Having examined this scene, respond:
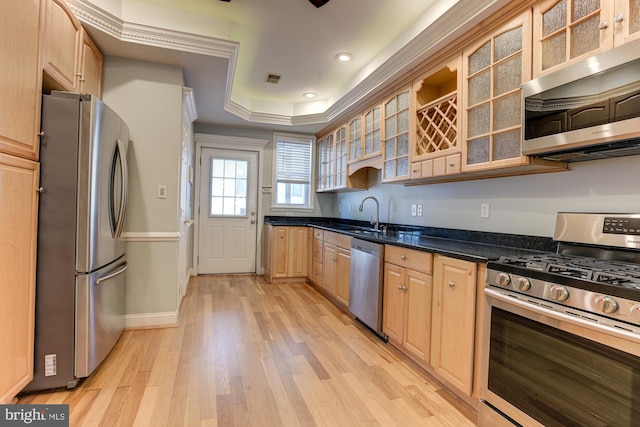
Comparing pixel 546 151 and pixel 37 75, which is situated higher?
pixel 37 75

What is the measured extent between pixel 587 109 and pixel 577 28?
0.46 metres

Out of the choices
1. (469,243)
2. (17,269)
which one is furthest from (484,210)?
(17,269)

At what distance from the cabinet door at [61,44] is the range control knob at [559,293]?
9.41 feet

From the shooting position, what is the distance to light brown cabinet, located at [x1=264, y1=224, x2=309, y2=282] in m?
4.69

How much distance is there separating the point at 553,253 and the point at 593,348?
2.72ft

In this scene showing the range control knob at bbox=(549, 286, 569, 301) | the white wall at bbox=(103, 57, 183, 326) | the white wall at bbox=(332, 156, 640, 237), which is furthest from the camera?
the white wall at bbox=(103, 57, 183, 326)

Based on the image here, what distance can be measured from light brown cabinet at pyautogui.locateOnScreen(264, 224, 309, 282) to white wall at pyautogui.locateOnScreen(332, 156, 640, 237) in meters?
1.76

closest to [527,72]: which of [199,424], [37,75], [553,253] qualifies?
[553,253]

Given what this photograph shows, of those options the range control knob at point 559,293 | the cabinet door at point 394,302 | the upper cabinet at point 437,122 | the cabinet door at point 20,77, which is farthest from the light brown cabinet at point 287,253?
the range control knob at point 559,293

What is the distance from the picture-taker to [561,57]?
67.2 inches

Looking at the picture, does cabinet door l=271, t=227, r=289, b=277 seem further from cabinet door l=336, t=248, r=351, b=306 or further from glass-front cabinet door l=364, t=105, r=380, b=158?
glass-front cabinet door l=364, t=105, r=380, b=158

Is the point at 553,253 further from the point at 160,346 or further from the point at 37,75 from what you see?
the point at 37,75

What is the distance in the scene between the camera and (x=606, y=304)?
Result: 3.79 feet

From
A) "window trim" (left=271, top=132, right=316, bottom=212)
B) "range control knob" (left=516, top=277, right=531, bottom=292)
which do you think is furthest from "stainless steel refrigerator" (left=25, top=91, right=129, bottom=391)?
"window trim" (left=271, top=132, right=316, bottom=212)
